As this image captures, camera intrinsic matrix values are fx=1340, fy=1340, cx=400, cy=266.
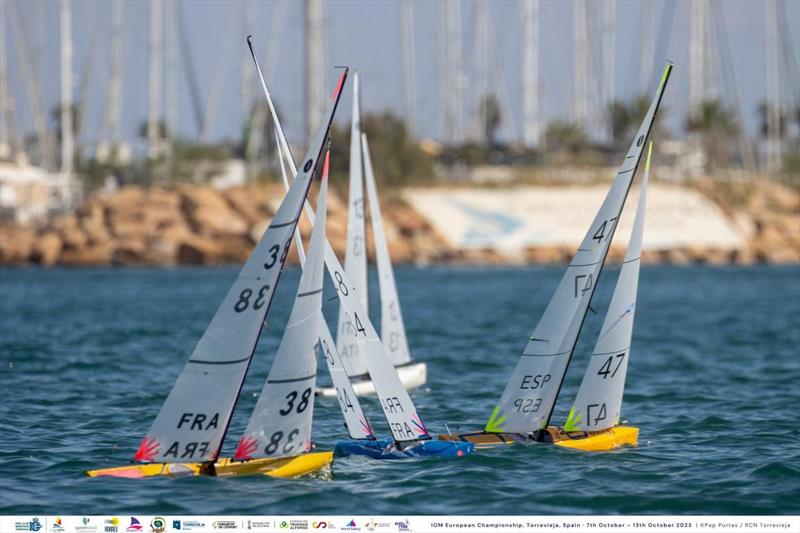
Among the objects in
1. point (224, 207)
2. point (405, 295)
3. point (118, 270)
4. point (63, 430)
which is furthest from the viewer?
point (224, 207)

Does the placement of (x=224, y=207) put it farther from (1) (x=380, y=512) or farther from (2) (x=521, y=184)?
(1) (x=380, y=512)

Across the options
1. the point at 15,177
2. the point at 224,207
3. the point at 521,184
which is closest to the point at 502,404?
the point at 224,207

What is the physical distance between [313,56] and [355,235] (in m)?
62.5

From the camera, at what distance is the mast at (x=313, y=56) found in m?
86.1

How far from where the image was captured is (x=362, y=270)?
1027 inches

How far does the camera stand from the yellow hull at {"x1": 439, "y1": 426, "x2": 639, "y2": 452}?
19.5 m

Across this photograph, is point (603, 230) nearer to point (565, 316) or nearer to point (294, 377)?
point (565, 316)

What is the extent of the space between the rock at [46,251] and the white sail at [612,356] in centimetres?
6743
